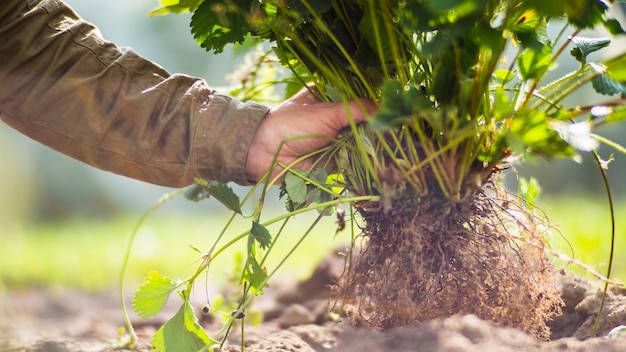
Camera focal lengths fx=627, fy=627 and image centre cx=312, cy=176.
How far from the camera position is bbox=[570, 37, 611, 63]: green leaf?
0.85 metres

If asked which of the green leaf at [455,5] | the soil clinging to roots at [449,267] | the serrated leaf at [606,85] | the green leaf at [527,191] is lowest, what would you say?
the soil clinging to roots at [449,267]

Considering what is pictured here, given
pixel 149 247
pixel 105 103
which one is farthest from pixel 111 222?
pixel 105 103

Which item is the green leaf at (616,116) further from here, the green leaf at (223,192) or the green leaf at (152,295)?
the green leaf at (152,295)

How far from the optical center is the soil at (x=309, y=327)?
0.80m

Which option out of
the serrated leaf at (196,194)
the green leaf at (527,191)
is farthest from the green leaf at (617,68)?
the serrated leaf at (196,194)

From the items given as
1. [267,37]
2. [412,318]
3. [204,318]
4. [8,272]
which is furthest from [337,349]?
[8,272]

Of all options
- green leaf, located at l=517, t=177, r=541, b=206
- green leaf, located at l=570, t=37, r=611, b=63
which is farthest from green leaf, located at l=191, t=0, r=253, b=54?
green leaf, located at l=517, t=177, r=541, b=206

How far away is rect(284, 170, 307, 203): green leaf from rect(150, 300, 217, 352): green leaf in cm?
21

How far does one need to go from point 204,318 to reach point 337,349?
652mm

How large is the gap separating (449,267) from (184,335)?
1.27 feet

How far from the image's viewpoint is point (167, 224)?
3.34m

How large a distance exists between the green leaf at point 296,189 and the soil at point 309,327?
0.23 metres

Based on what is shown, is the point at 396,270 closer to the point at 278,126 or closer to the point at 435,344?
the point at 435,344

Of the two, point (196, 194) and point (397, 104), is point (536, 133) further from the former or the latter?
point (196, 194)
